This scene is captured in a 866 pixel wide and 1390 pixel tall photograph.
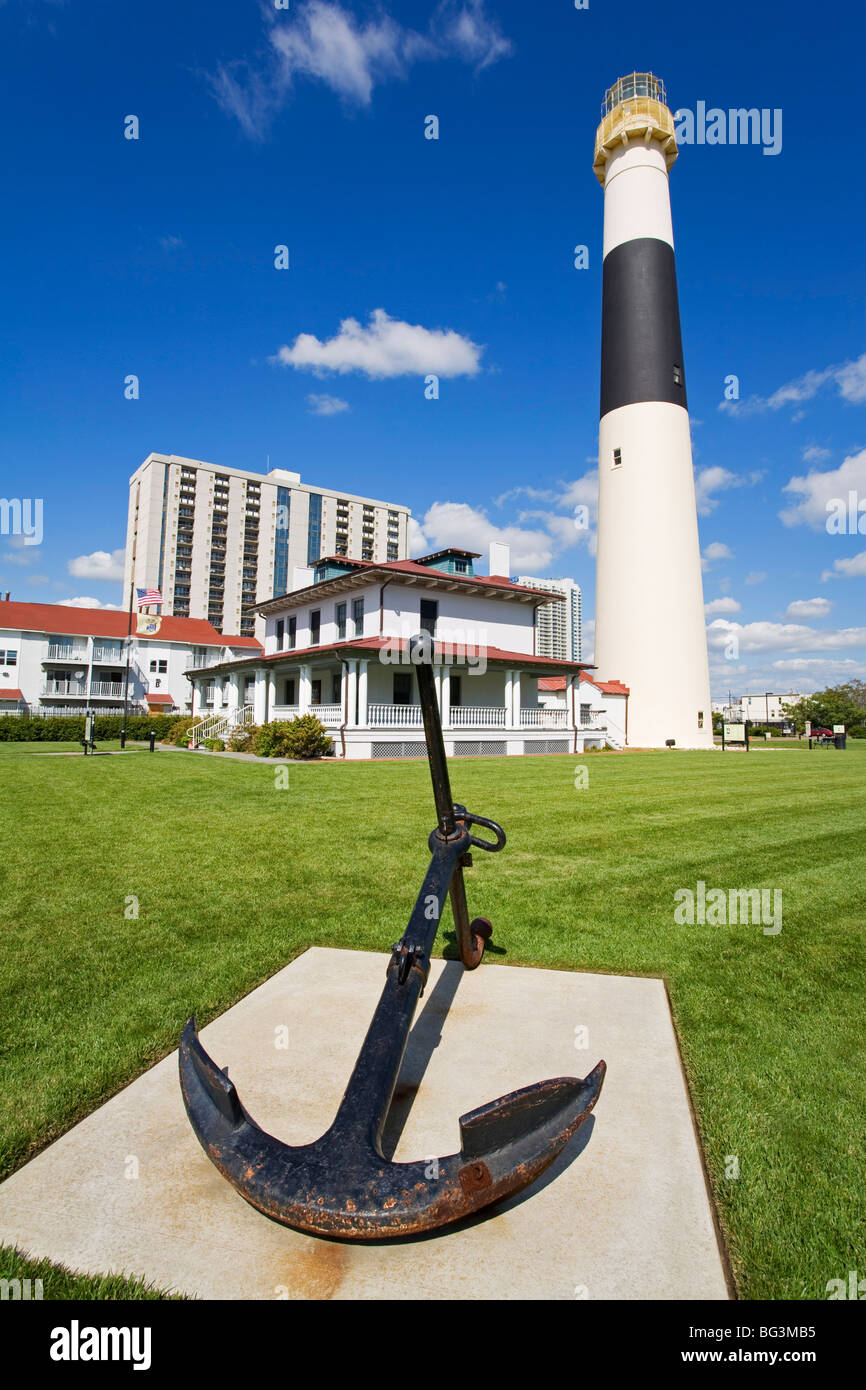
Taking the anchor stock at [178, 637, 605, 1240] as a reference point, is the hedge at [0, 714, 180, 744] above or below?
above

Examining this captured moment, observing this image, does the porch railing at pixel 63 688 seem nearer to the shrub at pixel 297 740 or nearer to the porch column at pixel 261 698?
the porch column at pixel 261 698

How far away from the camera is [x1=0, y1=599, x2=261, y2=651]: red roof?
52969 mm

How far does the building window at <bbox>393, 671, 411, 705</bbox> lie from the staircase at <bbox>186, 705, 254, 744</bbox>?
6.82m

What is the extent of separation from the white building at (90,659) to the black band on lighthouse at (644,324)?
33.1 meters

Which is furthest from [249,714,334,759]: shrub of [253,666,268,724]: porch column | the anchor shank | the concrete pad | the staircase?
the anchor shank

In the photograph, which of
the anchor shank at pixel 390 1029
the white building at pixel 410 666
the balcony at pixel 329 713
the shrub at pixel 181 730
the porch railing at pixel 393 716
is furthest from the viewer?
the shrub at pixel 181 730

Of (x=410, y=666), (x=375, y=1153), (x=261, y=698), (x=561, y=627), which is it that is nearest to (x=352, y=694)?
(x=410, y=666)

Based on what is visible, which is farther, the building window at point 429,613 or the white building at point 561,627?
the white building at point 561,627

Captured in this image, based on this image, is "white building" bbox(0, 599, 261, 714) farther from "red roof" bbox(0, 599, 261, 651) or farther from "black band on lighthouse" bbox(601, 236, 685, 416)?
"black band on lighthouse" bbox(601, 236, 685, 416)

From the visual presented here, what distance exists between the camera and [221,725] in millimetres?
31359

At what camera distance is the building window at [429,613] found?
1150 inches

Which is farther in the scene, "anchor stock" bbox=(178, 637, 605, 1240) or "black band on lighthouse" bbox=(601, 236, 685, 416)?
"black band on lighthouse" bbox=(601, 236, 685, 416)

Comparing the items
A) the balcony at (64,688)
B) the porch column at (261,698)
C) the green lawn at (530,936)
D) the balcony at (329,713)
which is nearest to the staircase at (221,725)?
the porch column at (261,698)

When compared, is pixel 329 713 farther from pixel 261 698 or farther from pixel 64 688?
pixel 64 688
